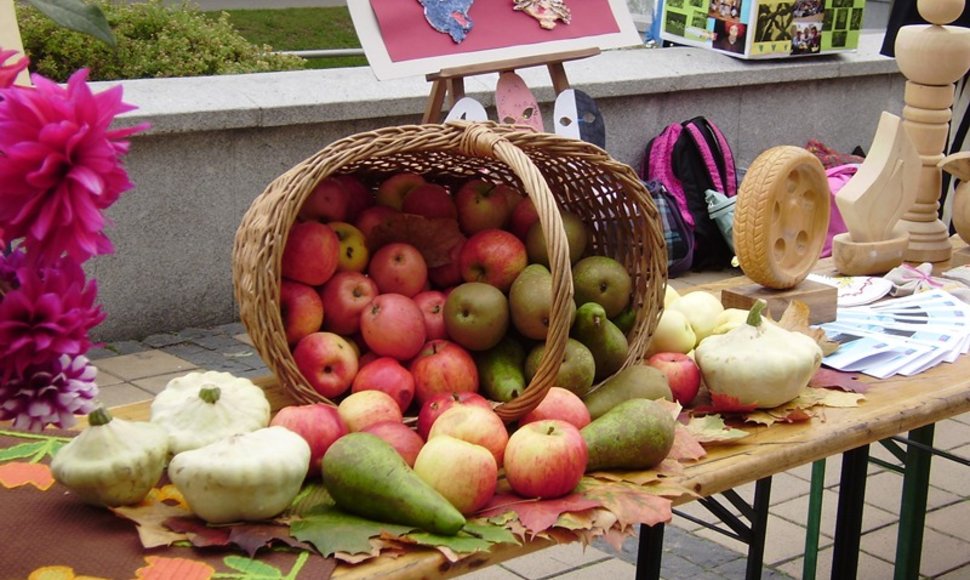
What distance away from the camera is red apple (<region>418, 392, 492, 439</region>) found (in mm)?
1464

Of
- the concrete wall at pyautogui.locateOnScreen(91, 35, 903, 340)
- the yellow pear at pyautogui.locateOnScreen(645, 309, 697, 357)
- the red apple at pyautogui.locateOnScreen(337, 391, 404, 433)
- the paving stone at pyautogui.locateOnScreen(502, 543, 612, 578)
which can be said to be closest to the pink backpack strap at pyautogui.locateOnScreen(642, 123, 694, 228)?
the concrete wall at pyautogui.locateOnScreen(91, 35, 903, 340)

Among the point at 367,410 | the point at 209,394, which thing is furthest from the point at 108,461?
the point at 367,410

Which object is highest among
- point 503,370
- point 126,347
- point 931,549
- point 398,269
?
point 398,269

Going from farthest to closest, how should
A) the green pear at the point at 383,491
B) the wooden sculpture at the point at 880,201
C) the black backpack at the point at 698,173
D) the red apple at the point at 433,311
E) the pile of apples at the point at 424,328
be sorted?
the black backpack at the point at 698,173 → the wooden sculpture at the point at 880,201 → the red apple at the point at 433,311 → the pile of apples at the point at 424,328 → the green pear at the point at 383,491

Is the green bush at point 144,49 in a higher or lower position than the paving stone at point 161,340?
higher

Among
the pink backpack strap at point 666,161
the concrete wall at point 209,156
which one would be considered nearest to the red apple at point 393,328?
the concrete wall at point 209,156

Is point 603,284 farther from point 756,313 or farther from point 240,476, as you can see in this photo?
point 240,476

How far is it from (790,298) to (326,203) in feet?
2.98

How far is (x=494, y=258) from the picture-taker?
5.54 feet

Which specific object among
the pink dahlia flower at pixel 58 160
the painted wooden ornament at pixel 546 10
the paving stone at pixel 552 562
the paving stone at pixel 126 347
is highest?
the painted wooden ornament at pixel 546 10

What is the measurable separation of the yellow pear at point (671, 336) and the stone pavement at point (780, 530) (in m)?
0.93

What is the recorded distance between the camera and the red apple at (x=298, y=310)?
5.24ft

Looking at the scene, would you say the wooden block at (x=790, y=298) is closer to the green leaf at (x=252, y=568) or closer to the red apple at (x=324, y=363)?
the red apple at (x=324, y=363)

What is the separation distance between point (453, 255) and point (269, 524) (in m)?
0.63
